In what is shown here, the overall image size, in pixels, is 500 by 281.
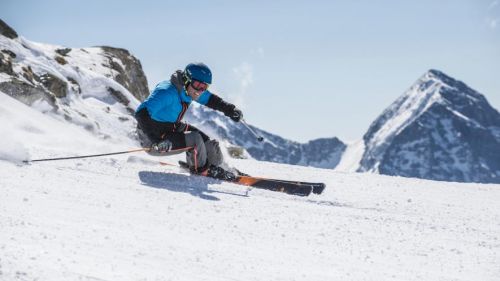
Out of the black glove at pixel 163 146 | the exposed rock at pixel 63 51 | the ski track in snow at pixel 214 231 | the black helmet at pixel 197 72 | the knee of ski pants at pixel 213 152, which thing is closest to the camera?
the ski track in snow at pixel 214 231

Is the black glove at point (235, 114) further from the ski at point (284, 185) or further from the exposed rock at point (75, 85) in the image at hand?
the exposed rock at point (75, 85)

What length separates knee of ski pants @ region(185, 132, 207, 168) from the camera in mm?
9164

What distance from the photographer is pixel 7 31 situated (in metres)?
20.5

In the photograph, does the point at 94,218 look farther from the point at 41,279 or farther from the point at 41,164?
the point at 41,164

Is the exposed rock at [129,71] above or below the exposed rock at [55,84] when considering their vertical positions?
above

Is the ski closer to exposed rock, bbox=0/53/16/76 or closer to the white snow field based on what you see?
the white snow field

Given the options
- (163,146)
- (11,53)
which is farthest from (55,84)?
(163,146)

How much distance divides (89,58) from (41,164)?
69.1 ft

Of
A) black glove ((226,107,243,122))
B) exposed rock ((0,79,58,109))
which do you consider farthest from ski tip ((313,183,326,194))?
Answer: exposed rock ((0,79,58,109))

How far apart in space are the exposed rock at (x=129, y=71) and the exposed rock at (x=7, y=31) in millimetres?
8179

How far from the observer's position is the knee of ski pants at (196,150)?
9164 mm

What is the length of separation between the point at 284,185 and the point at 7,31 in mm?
16442

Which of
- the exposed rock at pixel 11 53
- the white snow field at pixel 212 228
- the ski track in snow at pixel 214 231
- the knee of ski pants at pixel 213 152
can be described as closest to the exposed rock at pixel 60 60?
the exposed rock at pixel 11 53

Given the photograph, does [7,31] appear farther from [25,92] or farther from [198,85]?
[198,85]
